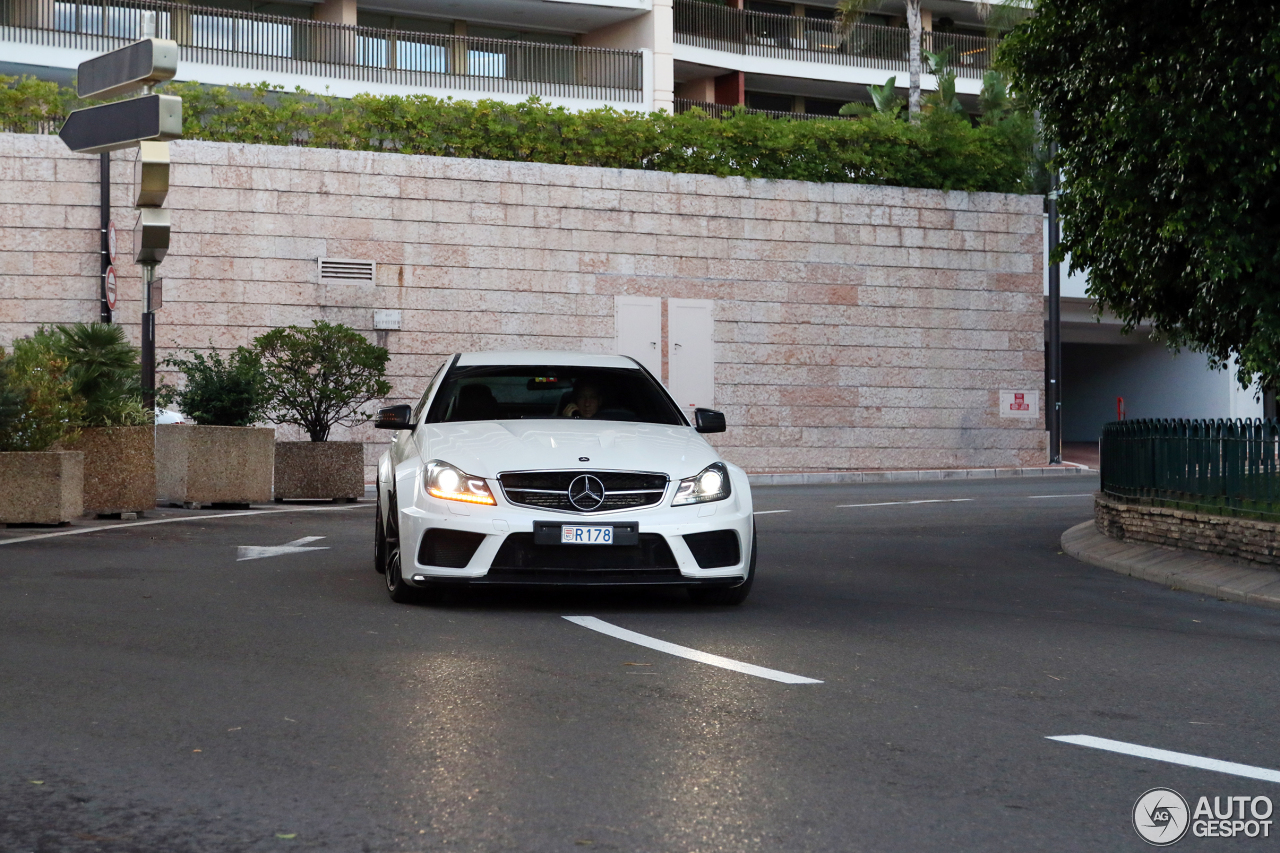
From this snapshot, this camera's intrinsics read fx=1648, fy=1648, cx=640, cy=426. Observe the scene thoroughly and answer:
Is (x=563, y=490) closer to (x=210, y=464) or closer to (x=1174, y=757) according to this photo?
(x=1174, y=757)

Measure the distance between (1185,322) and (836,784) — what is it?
11219 millimetres

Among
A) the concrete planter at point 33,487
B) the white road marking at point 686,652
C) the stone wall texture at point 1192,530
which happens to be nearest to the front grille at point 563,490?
the white road marking at point 686,652

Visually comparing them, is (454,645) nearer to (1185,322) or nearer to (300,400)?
(1185,322)

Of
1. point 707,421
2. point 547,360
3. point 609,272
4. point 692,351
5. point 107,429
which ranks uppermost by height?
point 609,272

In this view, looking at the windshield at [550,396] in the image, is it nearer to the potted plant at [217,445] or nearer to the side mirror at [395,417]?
the side mirror at [395,417]

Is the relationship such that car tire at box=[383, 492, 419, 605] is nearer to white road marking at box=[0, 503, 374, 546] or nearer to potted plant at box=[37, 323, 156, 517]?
white road marking at box=[0, 503, 374, 546]

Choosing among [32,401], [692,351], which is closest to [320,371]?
[32,401]

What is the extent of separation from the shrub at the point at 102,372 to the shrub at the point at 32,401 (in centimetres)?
48

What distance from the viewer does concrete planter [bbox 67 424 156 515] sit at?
613 inches

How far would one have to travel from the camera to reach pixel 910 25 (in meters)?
42.2

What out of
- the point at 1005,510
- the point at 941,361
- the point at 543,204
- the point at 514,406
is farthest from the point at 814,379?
the point at 514,406

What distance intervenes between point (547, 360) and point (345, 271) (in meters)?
15.7

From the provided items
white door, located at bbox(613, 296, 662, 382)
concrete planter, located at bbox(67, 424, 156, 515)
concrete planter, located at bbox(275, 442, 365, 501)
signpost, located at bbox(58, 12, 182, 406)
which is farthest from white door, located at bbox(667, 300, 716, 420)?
concrete planter, located at bbox(67, 424, 156, 515)

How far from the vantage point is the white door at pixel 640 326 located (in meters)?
27.2
